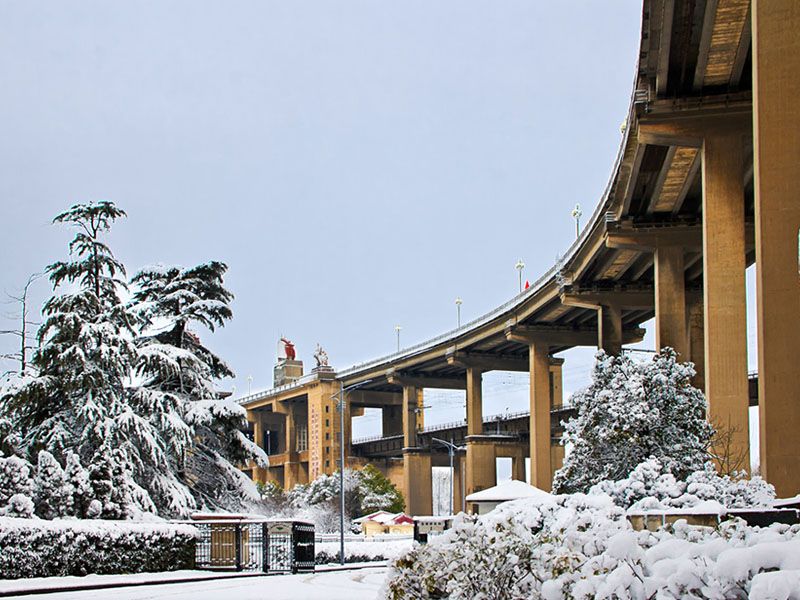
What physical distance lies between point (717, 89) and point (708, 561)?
123ft

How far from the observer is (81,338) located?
35.3 meters

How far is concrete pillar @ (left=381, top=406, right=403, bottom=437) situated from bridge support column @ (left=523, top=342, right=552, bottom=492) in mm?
58887

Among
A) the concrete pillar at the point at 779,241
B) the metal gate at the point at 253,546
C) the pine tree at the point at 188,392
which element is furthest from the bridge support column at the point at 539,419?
the concrete pillar at the point at 779,241

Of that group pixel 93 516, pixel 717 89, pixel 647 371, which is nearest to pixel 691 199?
pixel 717 89

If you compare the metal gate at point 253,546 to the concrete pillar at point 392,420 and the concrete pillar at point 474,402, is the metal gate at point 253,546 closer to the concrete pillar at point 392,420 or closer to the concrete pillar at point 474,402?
the concrete pillar at point 474,402

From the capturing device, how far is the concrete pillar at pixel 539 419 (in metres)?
85.1

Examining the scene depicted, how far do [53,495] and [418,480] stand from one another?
292 feet

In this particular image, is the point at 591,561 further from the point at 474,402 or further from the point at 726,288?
the point at 474,402

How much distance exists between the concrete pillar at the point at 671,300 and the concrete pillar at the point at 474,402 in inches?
1962

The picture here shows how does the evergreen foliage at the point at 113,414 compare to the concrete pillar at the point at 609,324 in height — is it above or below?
below

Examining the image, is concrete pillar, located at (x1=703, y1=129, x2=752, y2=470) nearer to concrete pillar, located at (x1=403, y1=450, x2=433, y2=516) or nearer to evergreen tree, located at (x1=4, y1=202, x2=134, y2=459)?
evergreen tree, located at (x1=4, y1=202, x2=134, y2=459)

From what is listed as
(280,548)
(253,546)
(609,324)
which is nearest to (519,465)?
(609,324)

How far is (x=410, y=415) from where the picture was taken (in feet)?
383

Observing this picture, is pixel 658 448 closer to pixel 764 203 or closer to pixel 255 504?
pixel 764 203
